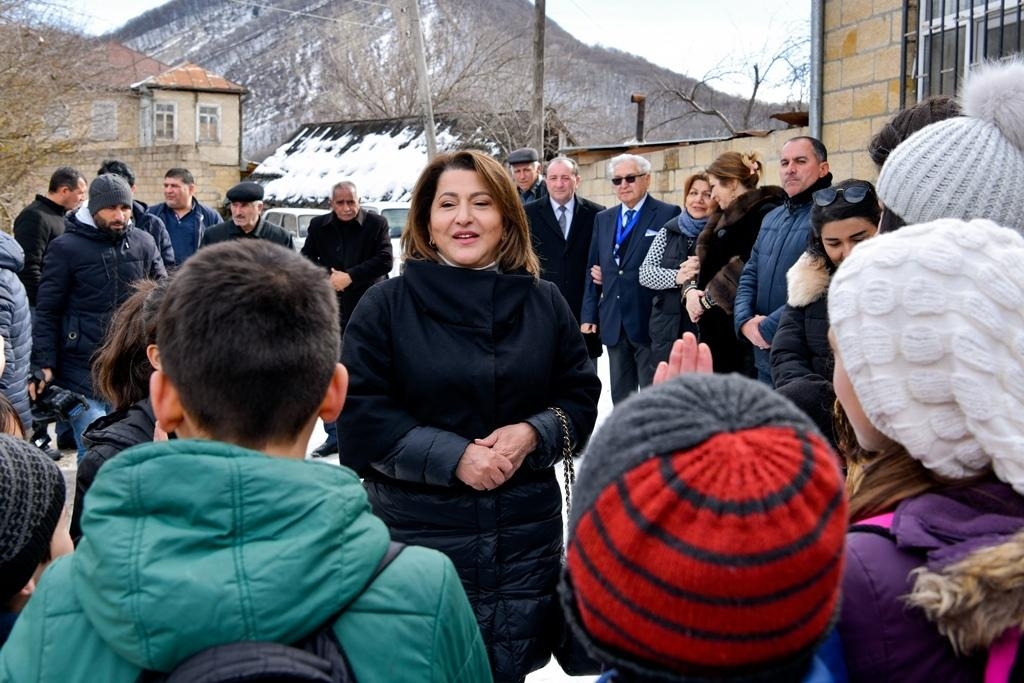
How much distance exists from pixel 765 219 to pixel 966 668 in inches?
162

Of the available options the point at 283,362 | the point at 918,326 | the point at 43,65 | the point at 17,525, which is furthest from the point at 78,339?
the point at 43,65

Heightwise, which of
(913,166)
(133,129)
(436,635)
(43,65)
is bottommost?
(436,635)

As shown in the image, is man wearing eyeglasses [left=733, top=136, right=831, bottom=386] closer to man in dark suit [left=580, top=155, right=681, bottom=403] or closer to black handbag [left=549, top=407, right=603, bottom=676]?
man in dark suit [left=580, top=155, right=681, bottom=403]

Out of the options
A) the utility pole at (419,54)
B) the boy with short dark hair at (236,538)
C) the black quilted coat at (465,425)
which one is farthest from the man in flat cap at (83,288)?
the utility pole at (419,54)

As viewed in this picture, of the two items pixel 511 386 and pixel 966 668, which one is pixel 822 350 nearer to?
pixel 511 386

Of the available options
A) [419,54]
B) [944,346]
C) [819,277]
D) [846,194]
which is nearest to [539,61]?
[419,54]

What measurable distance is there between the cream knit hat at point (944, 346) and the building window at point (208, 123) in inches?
2194

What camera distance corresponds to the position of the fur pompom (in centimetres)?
215

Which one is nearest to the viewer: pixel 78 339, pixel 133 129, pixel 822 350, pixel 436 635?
pixel 436 635

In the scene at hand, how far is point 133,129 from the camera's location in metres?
55.2

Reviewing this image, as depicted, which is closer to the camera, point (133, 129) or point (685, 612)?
point (685, 612)

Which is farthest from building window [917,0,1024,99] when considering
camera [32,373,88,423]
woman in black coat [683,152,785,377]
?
camera [32,373,88,423]

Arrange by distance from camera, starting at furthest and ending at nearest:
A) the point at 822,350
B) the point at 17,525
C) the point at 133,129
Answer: the point at 133,129 < the point at 822,350 < the point at 17,525

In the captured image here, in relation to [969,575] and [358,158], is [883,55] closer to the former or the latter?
[969,575]
